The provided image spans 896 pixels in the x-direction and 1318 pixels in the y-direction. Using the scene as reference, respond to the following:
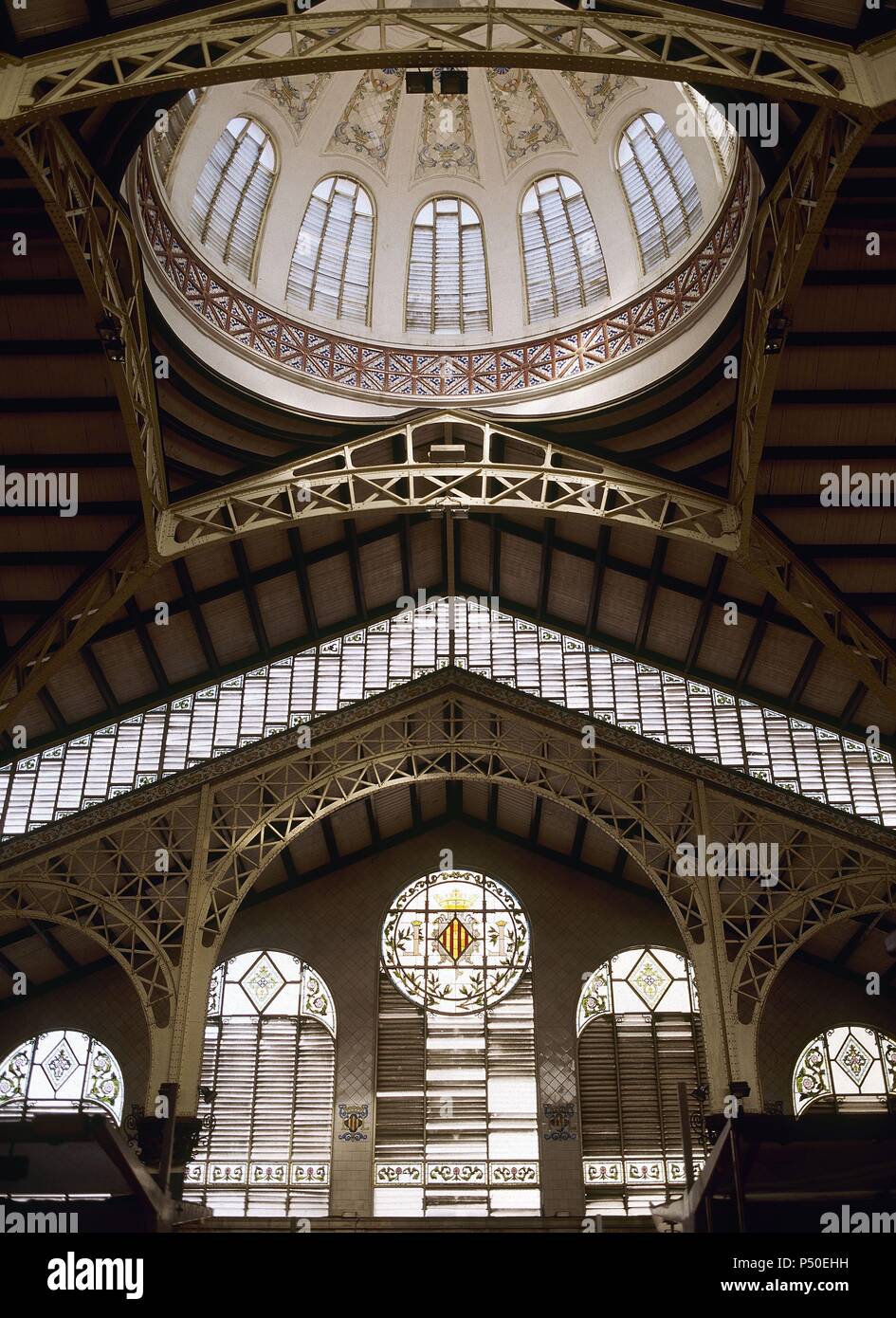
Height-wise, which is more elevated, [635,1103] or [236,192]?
[236,192]

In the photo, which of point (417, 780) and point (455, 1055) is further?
point (455, 1055)

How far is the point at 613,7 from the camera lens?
13.2 metres

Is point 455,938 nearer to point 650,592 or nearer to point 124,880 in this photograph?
point 124,880

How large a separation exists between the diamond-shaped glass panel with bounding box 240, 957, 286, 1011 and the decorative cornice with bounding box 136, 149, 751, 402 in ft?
47.9

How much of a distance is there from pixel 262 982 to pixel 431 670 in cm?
911

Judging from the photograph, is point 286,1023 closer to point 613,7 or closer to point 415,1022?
point 415,1022

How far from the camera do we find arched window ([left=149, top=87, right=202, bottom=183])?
21903mm

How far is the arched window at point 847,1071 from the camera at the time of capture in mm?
26828

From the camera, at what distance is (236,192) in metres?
26.0

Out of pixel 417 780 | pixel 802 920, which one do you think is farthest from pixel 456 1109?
pixel 802 920

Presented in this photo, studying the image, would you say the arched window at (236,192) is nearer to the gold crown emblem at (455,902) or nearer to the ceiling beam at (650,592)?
the ceiling beam at (650,592)

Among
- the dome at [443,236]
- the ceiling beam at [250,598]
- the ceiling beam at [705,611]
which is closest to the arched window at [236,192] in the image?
the dome at [443,236]
